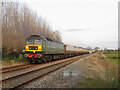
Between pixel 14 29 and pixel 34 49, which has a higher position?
pixel 14 29

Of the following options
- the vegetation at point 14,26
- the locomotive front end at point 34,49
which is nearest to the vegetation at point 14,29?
the vegetation at point 14,26

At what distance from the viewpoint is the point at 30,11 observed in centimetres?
2620

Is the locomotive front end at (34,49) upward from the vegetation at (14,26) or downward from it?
downward

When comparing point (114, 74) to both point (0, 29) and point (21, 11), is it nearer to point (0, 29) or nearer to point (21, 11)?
point (0, 29)

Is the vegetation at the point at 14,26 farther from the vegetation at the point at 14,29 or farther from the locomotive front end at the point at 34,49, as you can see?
the locomotive front end at the point at 34,49

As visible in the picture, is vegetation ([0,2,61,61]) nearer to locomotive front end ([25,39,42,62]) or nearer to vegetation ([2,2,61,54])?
vegetation ([2,2,61,54])

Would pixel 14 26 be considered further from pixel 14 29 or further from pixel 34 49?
pixel 34 49

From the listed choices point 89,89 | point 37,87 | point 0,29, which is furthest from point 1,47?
point 89,89

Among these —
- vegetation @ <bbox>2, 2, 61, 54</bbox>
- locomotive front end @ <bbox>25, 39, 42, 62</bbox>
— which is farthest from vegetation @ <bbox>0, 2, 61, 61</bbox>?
locomotive front end @ <bbox>25, 39, 42, 62</bbox>

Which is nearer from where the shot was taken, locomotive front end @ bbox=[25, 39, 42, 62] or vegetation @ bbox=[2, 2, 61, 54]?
locomotive front end @ bbox=[25, 39, 42, 62]

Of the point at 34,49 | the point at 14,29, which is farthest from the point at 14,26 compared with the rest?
the point at 34,49

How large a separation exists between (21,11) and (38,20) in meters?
7.22

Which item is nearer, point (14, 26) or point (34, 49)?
point (34, 49)

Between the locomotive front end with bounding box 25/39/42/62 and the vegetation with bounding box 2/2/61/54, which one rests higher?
the vegetation with bounding box 2/2/61/54
